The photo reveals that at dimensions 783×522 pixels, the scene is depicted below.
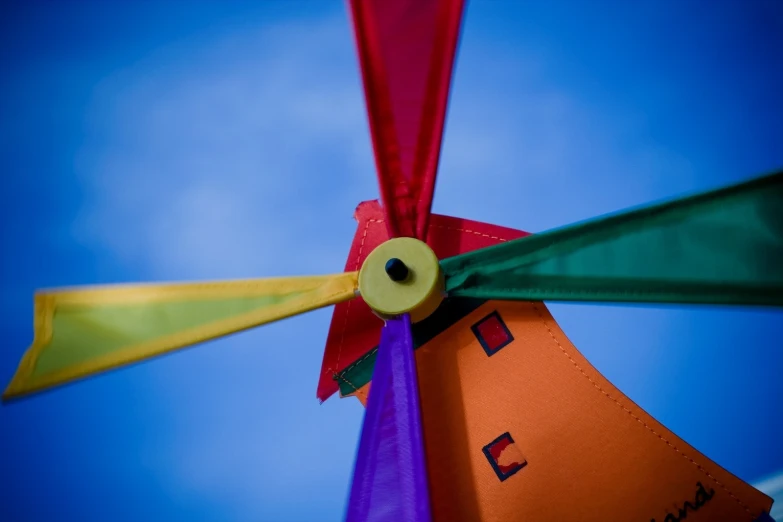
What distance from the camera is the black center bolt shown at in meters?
0.48

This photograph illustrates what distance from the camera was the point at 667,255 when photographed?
1.39ft

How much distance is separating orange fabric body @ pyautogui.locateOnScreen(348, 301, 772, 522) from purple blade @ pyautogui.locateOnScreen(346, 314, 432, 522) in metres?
0.03

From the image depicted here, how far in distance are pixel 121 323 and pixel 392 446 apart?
31 cm

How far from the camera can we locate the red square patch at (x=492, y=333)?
523mm

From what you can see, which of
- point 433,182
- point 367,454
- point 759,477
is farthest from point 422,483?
point 759,477

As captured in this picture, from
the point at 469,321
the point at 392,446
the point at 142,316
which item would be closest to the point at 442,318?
the point at 469,321

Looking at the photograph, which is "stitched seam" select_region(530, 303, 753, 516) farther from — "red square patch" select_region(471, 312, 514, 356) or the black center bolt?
the black center bolt

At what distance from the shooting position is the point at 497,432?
1.65ft

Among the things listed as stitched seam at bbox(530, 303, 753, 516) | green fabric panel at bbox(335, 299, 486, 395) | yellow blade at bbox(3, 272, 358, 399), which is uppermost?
yellow blade at bbox(3, 272, 358, 399)

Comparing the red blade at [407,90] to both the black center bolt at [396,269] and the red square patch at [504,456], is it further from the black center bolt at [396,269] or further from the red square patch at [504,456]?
the red square patch at [504,456]

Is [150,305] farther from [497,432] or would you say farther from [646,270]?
[646,270]

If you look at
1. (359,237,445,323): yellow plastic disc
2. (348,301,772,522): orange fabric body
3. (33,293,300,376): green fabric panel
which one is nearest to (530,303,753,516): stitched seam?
(348,301,772,522): orange fabric body

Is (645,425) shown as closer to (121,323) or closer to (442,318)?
(442,318)

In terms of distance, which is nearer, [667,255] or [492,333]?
[667,255]
